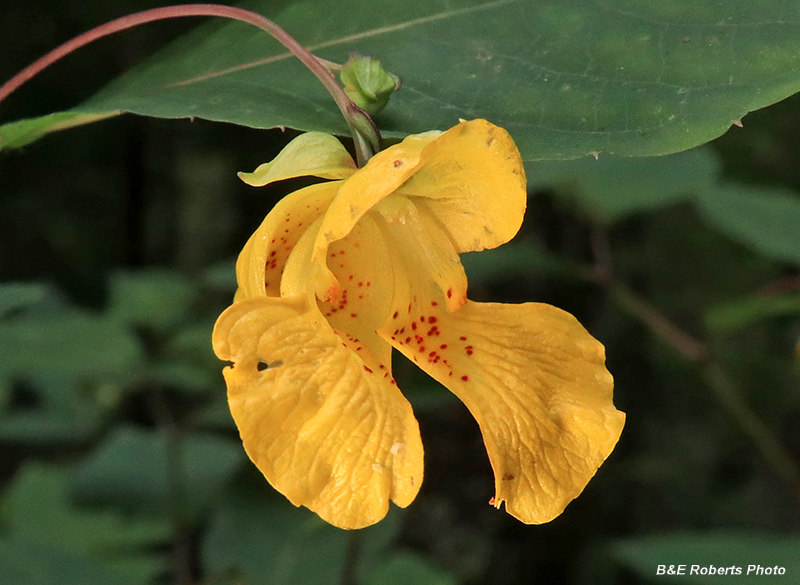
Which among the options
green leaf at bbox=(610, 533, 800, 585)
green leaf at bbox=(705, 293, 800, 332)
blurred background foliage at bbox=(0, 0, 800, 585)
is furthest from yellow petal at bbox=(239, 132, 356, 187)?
green leaf at bbox=(705, 293, 800, 332)

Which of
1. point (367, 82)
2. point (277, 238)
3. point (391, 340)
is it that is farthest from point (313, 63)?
point (391, 340)

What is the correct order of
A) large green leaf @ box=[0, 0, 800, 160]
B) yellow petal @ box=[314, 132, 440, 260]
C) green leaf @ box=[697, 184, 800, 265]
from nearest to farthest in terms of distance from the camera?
yellow petal @ box=[314, 132, 440, 260], large green leaf @ box=[0, 0, 800, 160], green leaf @ box=[697, 184, 800, 265]

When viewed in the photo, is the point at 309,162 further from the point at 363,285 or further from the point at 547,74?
the point at 547,74

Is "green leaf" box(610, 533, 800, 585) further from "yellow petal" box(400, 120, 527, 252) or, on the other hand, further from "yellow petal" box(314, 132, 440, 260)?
"yellow petal" box(314, 132, 440, 260)

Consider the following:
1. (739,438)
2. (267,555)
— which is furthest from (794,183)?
(267,555)

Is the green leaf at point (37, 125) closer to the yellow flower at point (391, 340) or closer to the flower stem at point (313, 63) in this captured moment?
the flower stem at point (313, 63)

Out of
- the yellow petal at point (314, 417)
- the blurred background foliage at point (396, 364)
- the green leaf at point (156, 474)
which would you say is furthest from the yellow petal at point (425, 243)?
the green leaf at point (156, 474)
